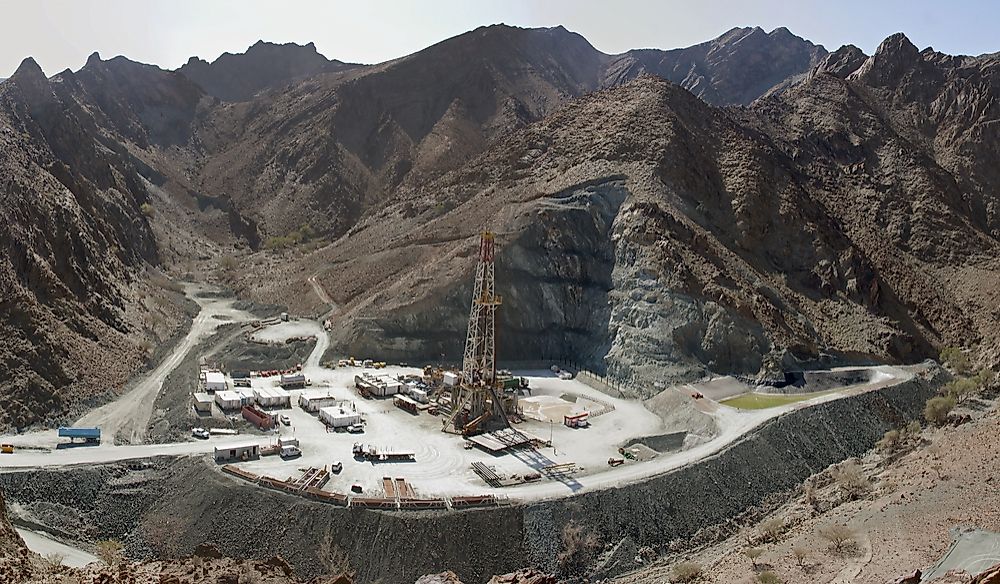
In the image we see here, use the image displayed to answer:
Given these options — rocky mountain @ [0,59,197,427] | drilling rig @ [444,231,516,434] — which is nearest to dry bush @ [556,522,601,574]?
drilling rig @ [444,231,516,434]

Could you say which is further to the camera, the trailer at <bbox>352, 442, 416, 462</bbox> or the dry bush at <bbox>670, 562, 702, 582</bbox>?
the trailer at <bbox>352, 442, 416, 462</bbox>

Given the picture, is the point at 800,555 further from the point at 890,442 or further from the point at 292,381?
the point at 292,381

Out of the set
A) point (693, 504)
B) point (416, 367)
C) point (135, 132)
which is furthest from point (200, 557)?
point (135, 132)

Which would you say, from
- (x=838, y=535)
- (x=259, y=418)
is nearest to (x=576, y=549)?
(x=838, y=535)

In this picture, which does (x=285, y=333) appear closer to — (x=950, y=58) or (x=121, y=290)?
(x=121, y=290)

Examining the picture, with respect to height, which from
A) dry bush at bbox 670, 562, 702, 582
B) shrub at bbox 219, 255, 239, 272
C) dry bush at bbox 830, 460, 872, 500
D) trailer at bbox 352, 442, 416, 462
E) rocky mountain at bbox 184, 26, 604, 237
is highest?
rocky mountain at bbox 184, 26, 604, 237

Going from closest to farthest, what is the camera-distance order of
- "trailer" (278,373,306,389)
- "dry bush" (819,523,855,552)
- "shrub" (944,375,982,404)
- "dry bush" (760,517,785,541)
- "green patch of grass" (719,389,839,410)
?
"dry bush" (819,523,855,552)
"dry bush" (760,517,785,541)
"green patch of grass" (719,389,839,410)
"shrub" (944,375,982,404)
"trailer" (278,373,306,389)

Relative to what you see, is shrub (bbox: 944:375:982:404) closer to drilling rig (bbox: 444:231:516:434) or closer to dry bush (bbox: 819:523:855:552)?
dry bush (bbox: 819:523:855:552)
